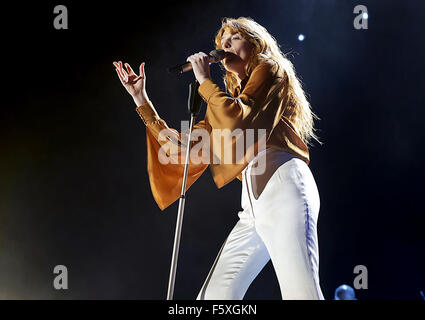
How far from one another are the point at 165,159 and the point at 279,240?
2.23 ft

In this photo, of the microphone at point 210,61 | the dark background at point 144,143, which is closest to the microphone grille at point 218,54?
the microphone at point 210,61

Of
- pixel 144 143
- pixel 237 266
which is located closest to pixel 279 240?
pixel 237 266

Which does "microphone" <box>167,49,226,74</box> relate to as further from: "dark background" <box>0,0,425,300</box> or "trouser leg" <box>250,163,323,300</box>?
"dark background" <box>0,0,425,300</box>

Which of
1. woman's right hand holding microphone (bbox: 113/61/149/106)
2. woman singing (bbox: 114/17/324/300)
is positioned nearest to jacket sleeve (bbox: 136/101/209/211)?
woman's right hand holding microphone (bbox: 113/61/149/106)

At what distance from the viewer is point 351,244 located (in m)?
3.30

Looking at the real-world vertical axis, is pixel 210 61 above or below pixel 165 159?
above

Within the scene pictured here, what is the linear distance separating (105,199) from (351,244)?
73.1 inches

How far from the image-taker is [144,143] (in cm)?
329

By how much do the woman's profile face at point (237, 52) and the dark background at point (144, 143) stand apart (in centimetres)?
127

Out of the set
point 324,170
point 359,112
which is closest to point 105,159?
point 324,170

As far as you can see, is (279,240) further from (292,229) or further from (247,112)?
(247,112)

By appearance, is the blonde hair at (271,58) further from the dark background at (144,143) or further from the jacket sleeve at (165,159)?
the dark background at (144,143)

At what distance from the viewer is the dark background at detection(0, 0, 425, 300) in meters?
3.16
